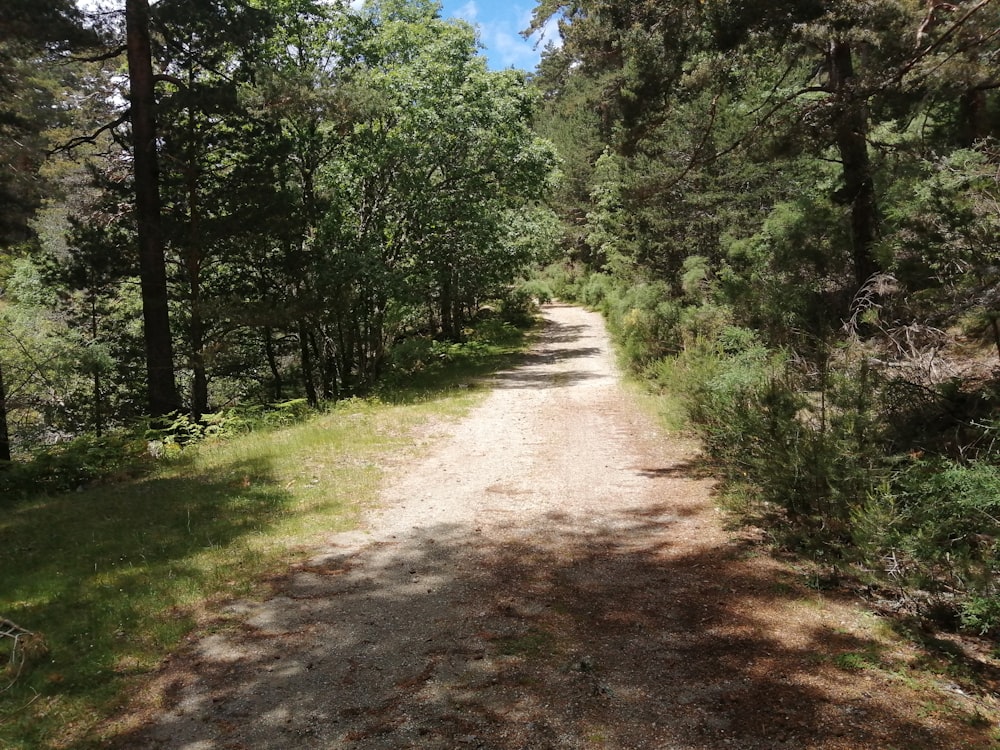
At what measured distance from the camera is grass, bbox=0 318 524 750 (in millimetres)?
3895

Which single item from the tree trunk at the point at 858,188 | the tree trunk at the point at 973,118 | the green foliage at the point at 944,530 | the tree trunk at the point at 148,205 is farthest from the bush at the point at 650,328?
the tree trunk at the point at 148,205

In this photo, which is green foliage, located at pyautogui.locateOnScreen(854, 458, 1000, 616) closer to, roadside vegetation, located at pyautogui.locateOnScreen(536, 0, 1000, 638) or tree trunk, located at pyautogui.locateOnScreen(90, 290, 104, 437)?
roadside vegetation, located at pyautogui.locateOnScreen(536, 0, 1000, 638)

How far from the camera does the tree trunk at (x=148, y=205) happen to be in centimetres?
1095

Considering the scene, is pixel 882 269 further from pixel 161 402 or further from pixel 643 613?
pixel 161 402

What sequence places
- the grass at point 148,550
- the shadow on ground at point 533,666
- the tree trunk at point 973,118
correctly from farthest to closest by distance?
the tree trunk at point 973,118 → the grass at point 148,550 → the shadow on ground at point 533,666

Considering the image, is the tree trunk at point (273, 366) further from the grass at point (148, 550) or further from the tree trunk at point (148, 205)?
the grass at point (148, 550)

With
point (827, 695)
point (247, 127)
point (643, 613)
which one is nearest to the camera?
point (827, 695)

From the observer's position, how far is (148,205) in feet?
36.7

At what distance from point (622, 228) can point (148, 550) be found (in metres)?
17.6

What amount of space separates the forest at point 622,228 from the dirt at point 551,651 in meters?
0.70

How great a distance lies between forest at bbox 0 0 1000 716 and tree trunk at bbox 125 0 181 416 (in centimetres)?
5

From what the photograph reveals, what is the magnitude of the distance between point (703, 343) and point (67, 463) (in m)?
10.3

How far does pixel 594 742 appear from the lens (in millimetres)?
3119

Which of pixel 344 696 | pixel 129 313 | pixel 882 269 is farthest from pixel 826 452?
pixel 129 313
